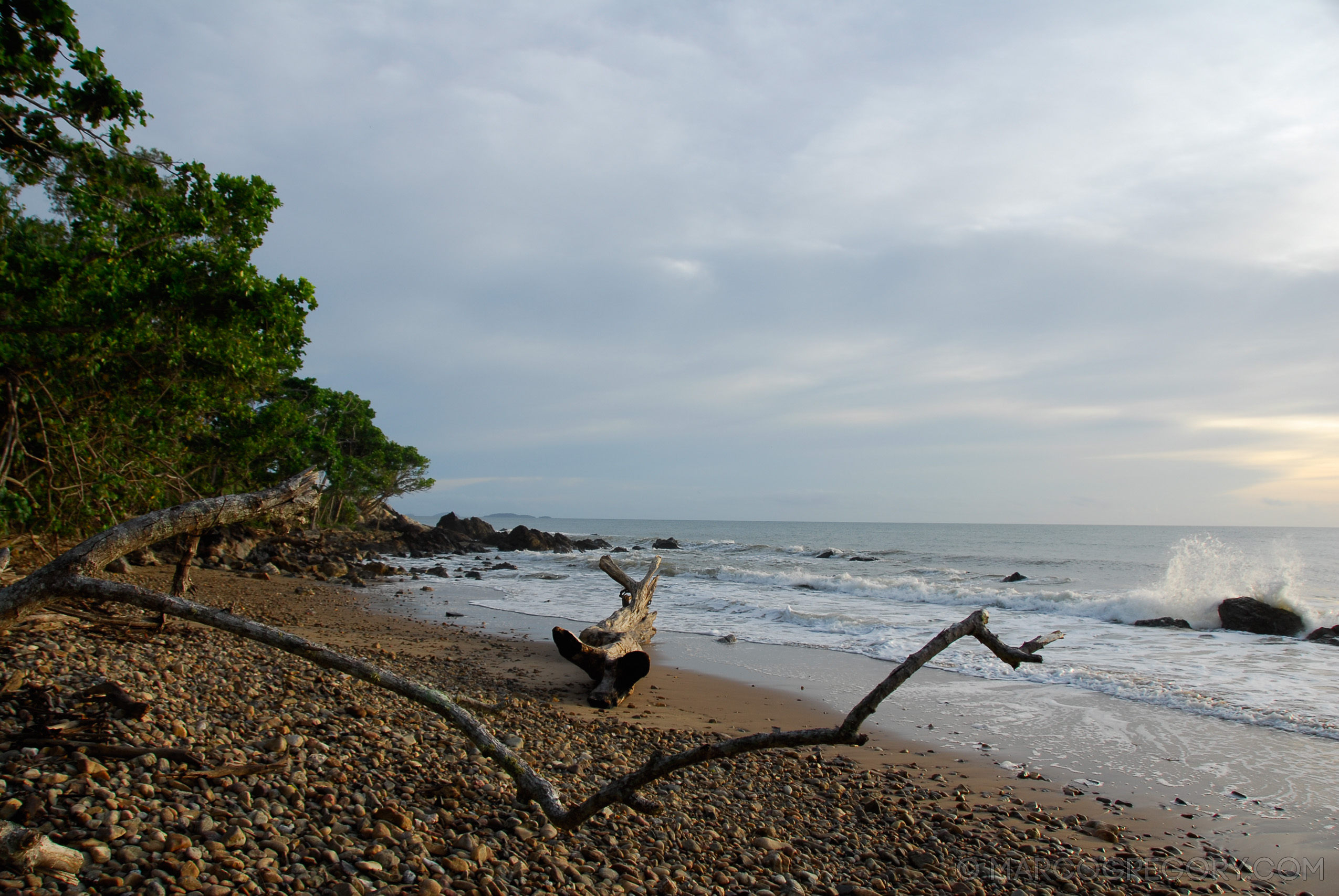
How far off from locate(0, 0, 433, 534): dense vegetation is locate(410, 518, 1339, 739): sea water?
9.81 meters

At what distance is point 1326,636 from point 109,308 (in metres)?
22.1

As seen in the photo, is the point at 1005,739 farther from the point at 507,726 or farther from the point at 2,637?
the point at 2,637

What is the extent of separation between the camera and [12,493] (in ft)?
23.2

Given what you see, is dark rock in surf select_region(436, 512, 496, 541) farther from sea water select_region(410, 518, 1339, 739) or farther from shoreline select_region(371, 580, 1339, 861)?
shoreline select_region(371, 580, 1339, 861)

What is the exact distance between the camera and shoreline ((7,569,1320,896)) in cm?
336

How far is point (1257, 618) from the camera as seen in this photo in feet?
49.2

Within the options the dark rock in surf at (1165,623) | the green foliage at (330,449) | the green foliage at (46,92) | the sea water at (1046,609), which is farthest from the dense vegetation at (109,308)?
the dark rock in surf at (1165,623)

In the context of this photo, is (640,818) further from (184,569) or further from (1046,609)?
(1046,609)

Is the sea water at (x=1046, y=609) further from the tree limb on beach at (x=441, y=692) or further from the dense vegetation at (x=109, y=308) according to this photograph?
the dense vegetation at (x=109, y=308)

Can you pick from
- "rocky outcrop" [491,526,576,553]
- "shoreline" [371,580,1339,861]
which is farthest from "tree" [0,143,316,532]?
"rocky outcrop" [491,526,576,553]

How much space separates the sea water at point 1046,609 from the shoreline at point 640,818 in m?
4.78

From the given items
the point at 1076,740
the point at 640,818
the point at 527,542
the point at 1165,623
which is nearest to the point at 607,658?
the point at 640,818

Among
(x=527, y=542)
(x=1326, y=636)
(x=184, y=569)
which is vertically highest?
(x=184, y=569)

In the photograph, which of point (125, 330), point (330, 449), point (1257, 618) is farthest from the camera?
point (330, 449)
